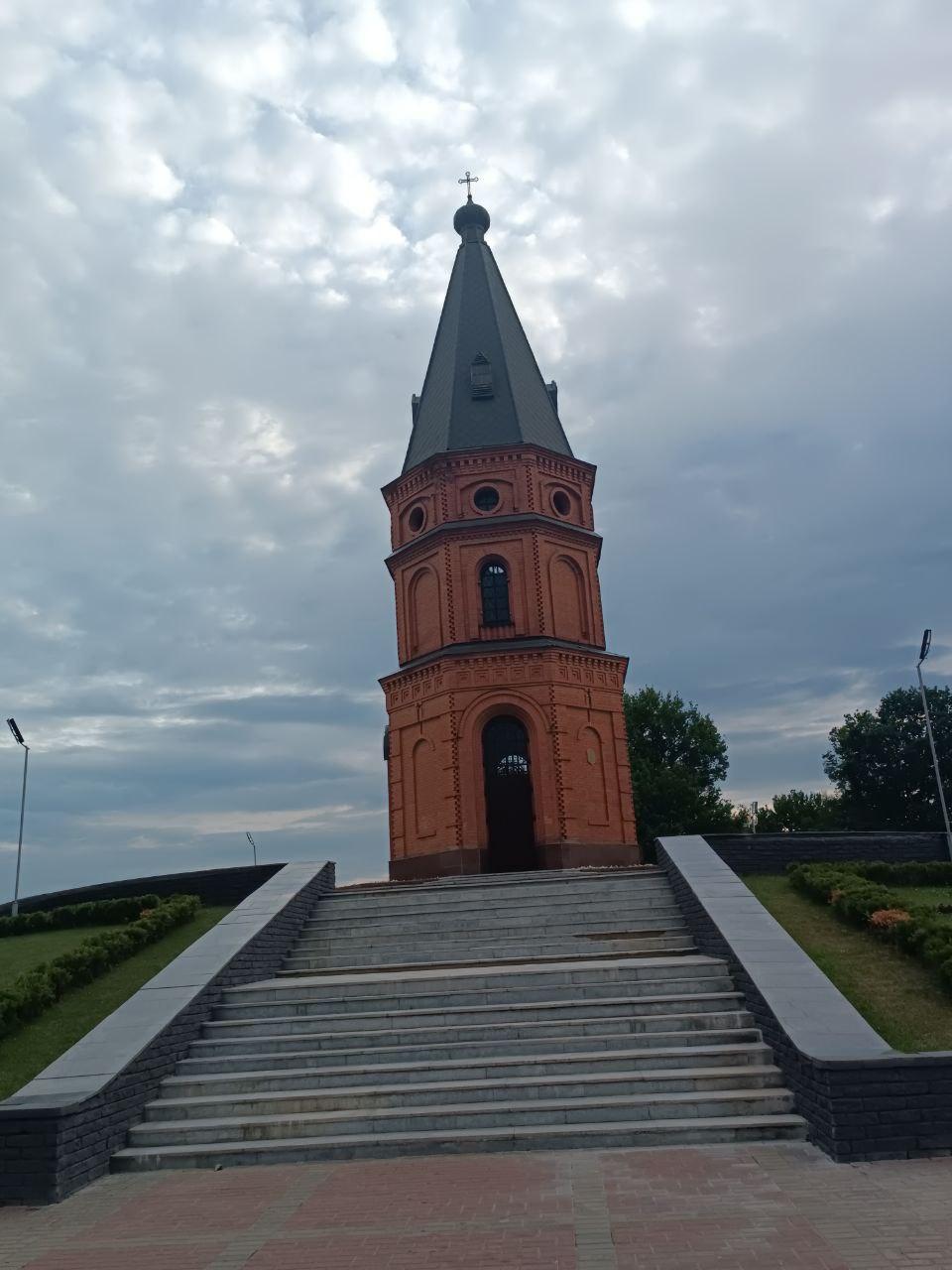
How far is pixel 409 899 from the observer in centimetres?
1614

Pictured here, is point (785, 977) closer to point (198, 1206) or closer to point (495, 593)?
point (198, 1206)

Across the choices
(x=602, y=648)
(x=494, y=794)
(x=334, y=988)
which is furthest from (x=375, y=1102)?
(x=602, y=648)

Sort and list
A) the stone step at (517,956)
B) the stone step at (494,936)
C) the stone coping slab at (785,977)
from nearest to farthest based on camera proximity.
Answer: the stone coping slab at (785,977) → the stone step at (517,956) → the stone step at (494,936)

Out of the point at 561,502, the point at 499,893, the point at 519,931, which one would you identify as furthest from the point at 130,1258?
the point at 561,502

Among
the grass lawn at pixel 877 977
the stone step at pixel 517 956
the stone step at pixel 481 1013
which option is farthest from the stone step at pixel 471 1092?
the stone step at pixel 517 956

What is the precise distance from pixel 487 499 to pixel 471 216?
12.2m

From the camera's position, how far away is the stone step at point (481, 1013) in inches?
430

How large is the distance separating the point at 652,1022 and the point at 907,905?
4.53 m

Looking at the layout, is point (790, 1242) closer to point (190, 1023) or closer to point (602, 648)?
point (190, 1023)

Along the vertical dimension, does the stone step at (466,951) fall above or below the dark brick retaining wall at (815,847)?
below

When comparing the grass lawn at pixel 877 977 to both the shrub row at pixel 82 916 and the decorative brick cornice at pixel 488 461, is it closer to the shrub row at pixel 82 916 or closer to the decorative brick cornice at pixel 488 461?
the shrub row at pixel 82 916

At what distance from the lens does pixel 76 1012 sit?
38.6 feet

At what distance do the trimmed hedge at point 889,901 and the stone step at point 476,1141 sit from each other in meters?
3.13

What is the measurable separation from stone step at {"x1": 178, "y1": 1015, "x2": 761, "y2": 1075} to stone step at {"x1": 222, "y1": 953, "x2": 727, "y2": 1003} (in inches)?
38.9
